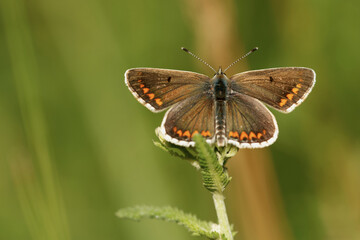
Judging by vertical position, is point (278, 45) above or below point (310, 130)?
above

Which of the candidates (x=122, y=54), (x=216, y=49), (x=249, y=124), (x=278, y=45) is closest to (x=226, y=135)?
(x=249, y=124)

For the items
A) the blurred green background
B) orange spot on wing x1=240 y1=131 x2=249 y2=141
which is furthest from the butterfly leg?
the blurred green background

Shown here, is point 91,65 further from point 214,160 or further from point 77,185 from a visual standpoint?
point 214,160

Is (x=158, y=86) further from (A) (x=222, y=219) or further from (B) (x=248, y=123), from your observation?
(A) (x=222, y=219)

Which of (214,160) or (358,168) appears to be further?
(358,168)

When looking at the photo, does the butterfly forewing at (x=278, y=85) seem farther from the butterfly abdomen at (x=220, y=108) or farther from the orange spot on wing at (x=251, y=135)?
the orange spot on wing at (x=251, y=135)

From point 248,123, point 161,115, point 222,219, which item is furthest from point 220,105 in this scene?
point 161,115

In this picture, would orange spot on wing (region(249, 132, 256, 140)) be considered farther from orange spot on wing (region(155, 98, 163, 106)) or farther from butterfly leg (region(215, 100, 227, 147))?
orange spot on wing (region(155, 98, 163, 106))
